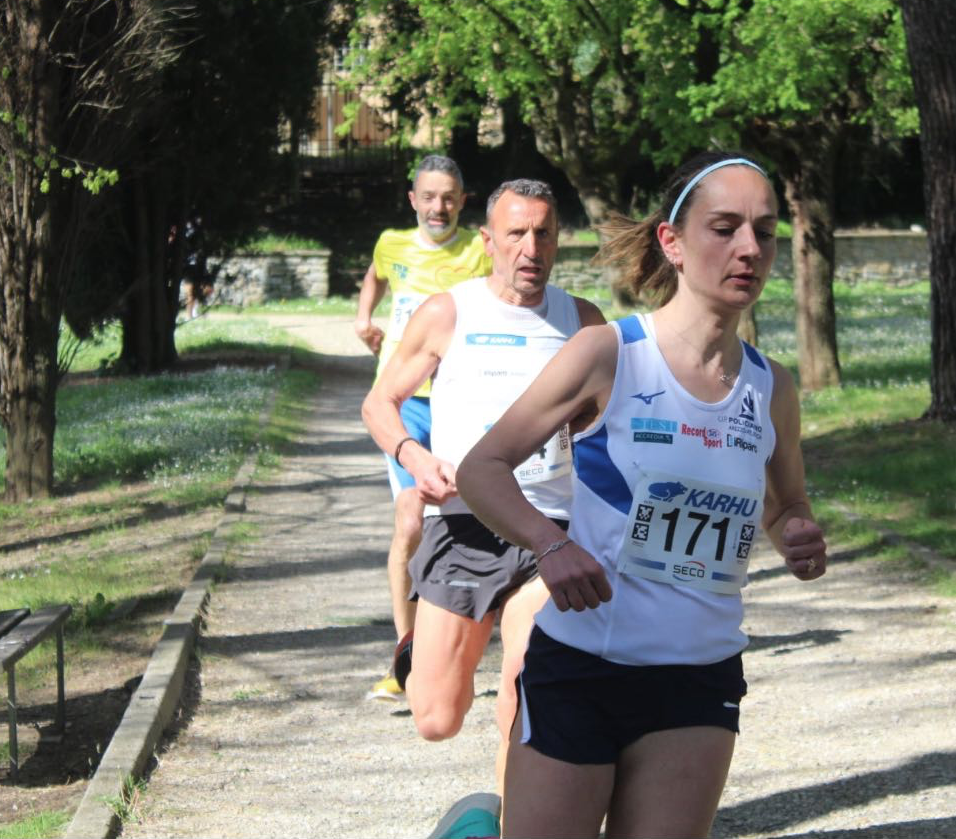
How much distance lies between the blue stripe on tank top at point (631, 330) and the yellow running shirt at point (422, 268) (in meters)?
4.19

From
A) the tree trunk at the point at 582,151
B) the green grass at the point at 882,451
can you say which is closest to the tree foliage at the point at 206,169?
the tree trunk at the point at 582,151

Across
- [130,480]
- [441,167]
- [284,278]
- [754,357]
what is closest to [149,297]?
[130,480]

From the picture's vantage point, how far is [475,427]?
A: 202 inches

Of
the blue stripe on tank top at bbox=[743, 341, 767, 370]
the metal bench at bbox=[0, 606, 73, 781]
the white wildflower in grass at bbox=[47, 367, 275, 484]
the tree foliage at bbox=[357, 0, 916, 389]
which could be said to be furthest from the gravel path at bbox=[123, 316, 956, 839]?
the tree foliage at bbox=[357, 0, 916, 389]

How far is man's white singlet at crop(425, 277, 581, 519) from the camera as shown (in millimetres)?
5062

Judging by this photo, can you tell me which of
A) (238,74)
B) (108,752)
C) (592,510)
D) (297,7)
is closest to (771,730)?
(108,752)

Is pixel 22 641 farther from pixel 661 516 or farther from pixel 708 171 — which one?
pixel 708 171

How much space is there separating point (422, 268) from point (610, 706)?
4816 mm

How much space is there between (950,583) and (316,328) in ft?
75.9

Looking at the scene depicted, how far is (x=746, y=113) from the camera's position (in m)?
16.1

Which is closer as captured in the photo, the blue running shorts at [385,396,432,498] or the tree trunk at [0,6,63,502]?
the blue running shorts at [385,396,432,498]

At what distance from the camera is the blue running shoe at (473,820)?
13.1ft

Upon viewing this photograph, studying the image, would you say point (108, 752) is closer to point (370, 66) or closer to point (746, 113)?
point (746, 113)

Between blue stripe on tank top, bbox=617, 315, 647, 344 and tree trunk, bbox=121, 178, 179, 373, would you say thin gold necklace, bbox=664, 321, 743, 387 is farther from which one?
tree trunk, bbox=121, 178, 179, 373
